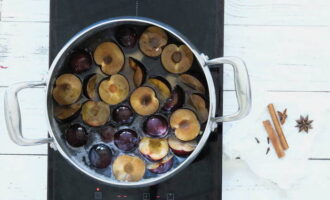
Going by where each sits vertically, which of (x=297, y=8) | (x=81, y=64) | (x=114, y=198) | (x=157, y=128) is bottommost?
(x=114, y=198)

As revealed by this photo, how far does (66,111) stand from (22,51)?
0.21m

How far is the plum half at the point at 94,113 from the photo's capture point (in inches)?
28.3

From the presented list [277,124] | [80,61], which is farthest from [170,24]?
[277,124]

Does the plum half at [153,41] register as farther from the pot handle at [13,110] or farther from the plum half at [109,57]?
the pot handle at [13,110]

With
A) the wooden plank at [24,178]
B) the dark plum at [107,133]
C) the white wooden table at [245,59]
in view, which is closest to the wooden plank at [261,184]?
the white wooden table at [245,59]

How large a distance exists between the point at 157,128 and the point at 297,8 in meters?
0.38

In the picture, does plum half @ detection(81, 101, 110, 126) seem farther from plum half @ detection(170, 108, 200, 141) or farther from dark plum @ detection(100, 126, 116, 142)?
plum half @ detection(170, 108, 200, 141)

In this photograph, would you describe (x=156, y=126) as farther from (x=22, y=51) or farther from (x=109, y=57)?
(x=22, y=51)

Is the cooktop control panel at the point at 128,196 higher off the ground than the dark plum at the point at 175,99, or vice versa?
the dark plum at the point at 175,99

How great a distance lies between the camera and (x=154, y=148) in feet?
2.37

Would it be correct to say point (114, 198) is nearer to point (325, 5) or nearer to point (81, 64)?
point (81, 64)

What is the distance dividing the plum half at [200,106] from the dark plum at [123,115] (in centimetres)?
11

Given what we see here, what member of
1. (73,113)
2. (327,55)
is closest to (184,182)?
(73,113)

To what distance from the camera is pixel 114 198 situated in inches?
29.7
